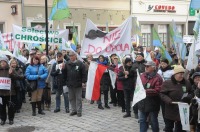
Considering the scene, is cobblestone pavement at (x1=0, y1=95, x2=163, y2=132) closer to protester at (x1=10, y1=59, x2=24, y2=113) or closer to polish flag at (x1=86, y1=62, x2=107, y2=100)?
protester at (x1=10, y1=59, x2=24, y2=113)

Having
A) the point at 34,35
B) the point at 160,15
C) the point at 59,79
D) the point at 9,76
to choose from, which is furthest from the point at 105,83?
the point at 160,15

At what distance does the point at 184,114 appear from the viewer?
6348 millimetres

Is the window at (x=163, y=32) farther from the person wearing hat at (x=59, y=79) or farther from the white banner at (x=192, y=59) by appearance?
the white banner at (x=192, y=59)

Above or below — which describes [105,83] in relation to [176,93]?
below

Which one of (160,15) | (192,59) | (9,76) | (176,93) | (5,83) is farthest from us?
(160,15)

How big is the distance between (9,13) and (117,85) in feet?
38.8

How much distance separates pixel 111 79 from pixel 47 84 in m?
1.88

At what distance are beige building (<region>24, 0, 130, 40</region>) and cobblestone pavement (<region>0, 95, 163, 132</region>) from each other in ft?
36.9

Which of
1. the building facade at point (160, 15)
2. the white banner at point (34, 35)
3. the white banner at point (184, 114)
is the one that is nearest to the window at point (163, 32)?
the building facade at point (160, 15)

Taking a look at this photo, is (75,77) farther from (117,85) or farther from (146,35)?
(146,35)

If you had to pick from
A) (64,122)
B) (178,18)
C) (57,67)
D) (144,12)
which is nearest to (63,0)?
(57,67)

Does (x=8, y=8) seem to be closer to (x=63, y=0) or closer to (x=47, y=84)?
(x=63, y=0)

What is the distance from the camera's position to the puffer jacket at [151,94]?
7133 millimetres

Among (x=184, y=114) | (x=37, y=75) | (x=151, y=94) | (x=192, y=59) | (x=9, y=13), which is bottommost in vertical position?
(x=184, y=114)
